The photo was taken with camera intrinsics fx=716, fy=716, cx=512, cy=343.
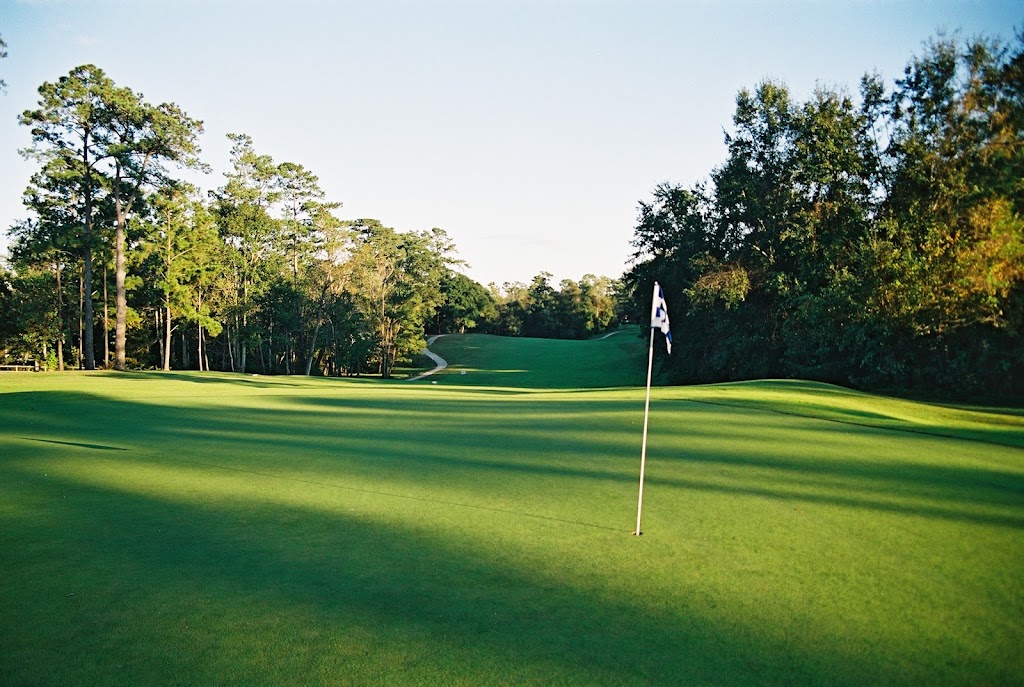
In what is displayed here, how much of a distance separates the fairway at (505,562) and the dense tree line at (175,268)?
3491 cm

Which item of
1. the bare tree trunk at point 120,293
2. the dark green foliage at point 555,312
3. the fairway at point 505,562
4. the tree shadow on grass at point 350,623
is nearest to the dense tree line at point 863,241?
the fairway at point 505,562

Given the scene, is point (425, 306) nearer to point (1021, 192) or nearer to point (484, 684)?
point (1021, 192)

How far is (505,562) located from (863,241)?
97.8ft

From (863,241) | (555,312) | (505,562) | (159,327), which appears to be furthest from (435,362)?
(505,562)

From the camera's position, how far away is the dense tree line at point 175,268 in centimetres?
4041

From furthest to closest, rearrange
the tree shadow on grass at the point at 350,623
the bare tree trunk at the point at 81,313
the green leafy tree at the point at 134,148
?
the bare tree trunk at the point at 81,313
the green leafy tree at the point at 134,148
the tree shadow on grass at the point at 350,623

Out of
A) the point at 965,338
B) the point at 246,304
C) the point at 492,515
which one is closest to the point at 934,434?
the point at 492,515

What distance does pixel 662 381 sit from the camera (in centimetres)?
4688

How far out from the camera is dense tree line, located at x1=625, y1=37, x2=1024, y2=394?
83.5 feet

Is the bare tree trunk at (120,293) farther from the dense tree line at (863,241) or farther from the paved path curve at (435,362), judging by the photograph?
the dense tree line at (863,241)

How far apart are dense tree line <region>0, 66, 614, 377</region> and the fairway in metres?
34.9

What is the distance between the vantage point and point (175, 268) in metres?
47.7

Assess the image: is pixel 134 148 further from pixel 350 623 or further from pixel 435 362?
pixel 350 623

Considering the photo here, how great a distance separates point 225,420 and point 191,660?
12.8 metres
